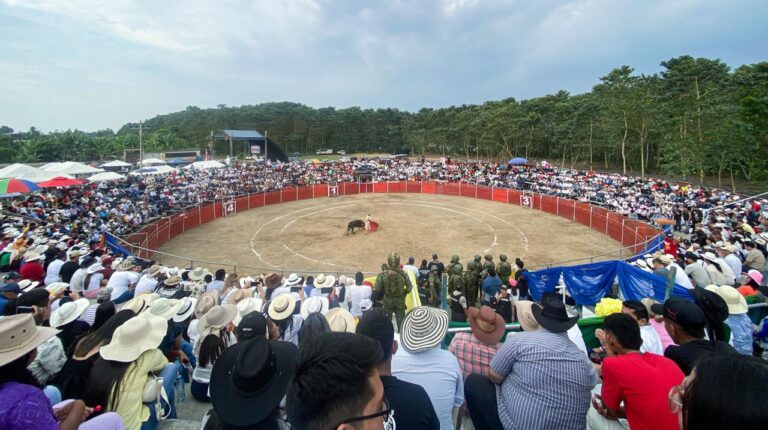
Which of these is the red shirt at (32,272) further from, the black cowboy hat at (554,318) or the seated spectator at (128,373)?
the black cowboy hat at (554,318)

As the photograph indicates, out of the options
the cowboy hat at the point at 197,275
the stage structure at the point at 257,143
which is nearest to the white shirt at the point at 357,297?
the cowboy hat at the point at 197,275

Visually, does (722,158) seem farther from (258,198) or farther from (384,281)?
(258,198)

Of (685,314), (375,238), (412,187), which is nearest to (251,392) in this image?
(685,314)

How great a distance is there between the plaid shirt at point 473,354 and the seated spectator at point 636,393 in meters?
1.02

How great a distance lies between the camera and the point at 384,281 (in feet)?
30.6

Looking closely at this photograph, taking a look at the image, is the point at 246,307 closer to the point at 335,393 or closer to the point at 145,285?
the point at 145,285

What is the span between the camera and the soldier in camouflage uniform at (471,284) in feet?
38.2

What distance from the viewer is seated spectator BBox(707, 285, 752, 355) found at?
5111 millimetres

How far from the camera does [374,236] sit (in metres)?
24.6

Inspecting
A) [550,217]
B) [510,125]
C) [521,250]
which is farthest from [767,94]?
[510,125]

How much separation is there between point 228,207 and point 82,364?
29.6 metres

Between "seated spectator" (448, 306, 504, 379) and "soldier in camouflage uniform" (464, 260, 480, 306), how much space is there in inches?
306

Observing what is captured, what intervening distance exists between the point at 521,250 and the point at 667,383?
19.4 meters

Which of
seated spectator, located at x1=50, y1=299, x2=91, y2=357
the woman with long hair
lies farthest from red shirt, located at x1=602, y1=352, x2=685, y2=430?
seated spectator, located at x1=50, y1=299, x2=91, y2=357
